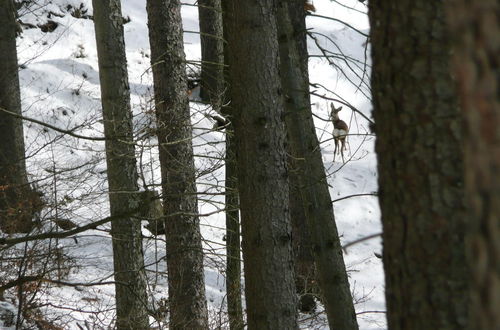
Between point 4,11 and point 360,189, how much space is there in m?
8.17

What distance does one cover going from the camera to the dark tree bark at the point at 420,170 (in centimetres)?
221

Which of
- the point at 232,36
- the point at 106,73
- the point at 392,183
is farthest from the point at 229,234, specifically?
the point at 392,183

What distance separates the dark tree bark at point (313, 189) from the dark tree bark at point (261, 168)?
4.19 feet

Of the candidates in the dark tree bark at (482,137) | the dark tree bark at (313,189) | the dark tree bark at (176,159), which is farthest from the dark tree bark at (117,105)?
the dark tree bark at (482,137)

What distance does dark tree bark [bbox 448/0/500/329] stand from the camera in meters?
1.22

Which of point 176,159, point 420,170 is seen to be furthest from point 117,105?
point 420,170

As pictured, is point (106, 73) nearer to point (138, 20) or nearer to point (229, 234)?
point (229, 234)

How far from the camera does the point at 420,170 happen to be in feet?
7.35

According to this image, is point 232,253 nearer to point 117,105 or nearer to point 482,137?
point 117,105

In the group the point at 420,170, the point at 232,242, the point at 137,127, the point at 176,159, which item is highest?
the point at 137,127

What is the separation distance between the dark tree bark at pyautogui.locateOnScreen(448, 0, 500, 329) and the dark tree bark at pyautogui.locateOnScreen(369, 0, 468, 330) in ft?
3.08

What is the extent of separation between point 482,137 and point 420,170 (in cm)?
101

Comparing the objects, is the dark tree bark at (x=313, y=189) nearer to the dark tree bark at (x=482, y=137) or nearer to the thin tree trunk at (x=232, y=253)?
the thin tree trunk at (x=232, y=253)

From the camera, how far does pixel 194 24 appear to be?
61.1ft
